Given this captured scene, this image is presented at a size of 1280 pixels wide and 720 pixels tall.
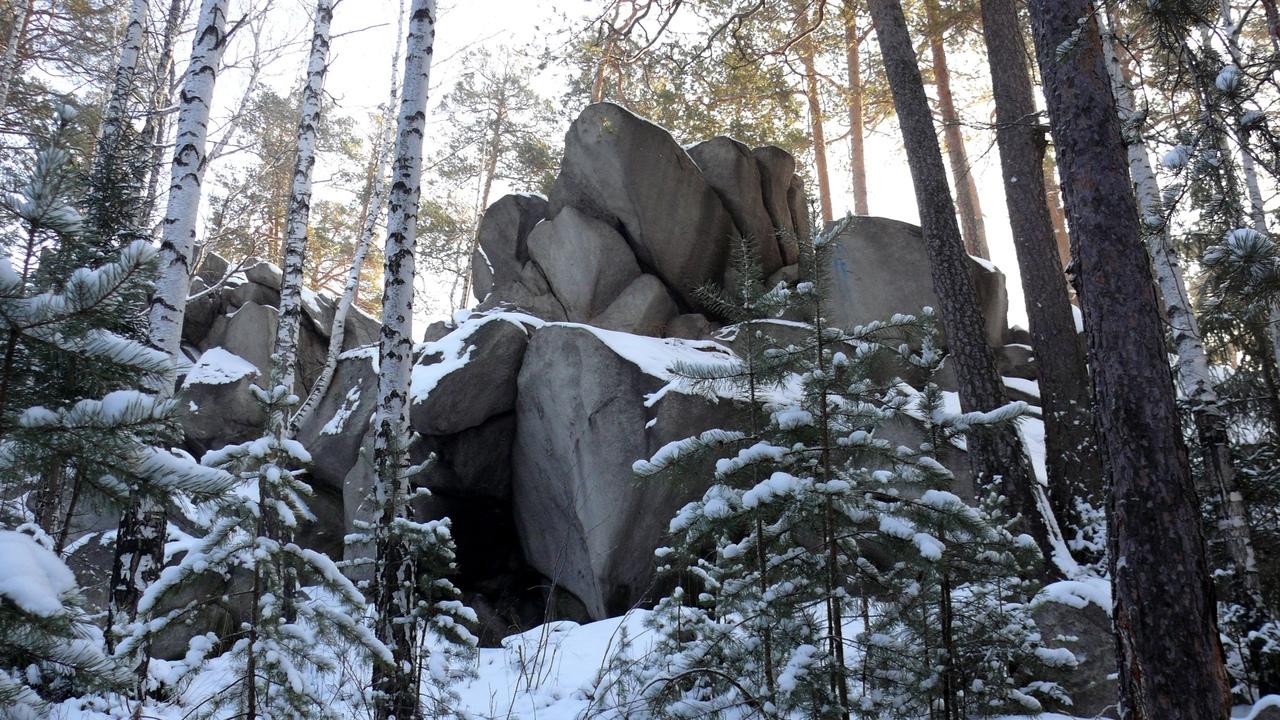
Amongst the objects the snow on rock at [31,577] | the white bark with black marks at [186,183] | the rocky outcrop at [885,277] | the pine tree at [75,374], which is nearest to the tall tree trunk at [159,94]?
the white bark with black marks at [186,183]

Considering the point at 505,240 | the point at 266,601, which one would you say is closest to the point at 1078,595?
the point at 266,601

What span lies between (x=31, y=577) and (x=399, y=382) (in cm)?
458

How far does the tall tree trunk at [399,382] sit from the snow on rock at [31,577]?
2093 mm

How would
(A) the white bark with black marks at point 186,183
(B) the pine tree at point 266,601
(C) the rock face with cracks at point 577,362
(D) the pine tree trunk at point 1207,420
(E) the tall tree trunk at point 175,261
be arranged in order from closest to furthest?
(B) the pine tree at point 266,601 → (D) the pine tree trunk at point 1207,420 → (E) the tall tree trunk at point 175,261 → (A) the white bark with black marks at point 186,183 → (C) the rock face with cracks at point 577,362

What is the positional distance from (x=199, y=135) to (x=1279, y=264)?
319 inches

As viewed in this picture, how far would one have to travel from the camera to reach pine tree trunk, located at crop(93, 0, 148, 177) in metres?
7.66

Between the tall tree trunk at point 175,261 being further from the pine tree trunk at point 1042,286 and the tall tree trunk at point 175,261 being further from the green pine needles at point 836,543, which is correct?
the pine tree trunk at point 1042,286

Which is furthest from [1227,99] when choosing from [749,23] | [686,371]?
[749,23]

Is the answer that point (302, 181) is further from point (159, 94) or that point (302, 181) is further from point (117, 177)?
point (117, 177)

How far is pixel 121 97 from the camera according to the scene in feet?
27.9

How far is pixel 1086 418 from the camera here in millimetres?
6758

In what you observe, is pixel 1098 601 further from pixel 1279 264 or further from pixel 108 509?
pixel 108 509

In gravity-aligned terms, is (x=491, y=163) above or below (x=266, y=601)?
above

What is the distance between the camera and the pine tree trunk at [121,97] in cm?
766
